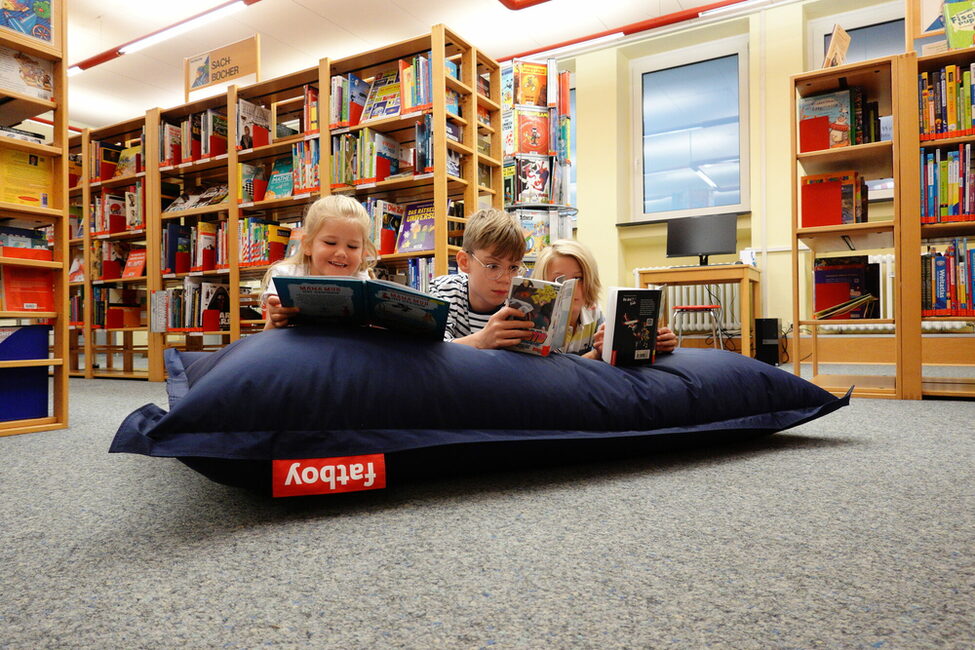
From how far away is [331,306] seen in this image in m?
1.18

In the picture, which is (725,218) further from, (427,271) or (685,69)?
(427,271)

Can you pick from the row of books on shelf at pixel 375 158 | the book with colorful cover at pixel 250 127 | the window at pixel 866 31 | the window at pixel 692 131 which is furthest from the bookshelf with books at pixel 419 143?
the window at pixel 866 31

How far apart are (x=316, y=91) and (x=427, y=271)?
1379mm

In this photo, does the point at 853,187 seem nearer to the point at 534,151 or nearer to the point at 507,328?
the point at 534,151

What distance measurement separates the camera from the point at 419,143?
10.2ft

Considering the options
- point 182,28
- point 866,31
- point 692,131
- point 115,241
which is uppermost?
point 182,28

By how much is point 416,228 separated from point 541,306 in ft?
6.47

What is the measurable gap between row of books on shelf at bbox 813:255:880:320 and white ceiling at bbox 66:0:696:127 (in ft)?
9.70

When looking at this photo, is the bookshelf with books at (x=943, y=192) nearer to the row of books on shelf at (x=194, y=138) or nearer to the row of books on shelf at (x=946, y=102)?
the row of books on shelf at (x=946, y=102)

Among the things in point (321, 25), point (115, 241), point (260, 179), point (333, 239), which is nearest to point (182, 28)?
point (321, 25)

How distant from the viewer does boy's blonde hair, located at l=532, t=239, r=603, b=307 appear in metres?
1.71

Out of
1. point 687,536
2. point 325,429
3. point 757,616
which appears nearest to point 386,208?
point 325,429

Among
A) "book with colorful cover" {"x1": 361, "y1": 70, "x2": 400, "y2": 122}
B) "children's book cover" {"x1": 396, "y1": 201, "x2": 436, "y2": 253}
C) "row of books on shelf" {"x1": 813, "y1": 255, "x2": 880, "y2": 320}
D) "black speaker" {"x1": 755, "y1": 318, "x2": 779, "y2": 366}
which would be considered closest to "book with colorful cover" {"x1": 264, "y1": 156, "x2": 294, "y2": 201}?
"book with colorful cover" {"x1": 361, "y1": 70, "x2": 400, "y2": 122}

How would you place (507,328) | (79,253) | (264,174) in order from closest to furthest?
1. (507,328)
2. (264,174)
3. (79,253)
